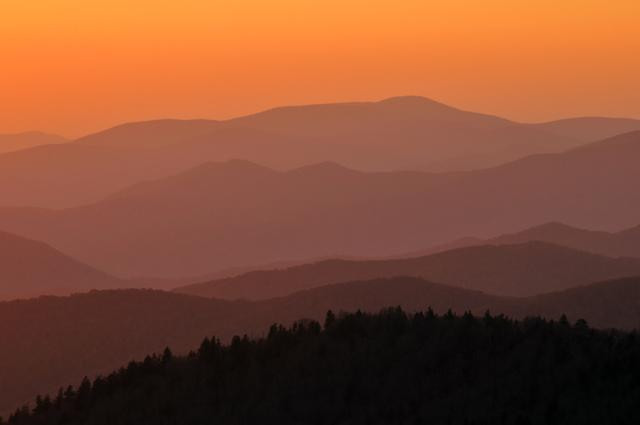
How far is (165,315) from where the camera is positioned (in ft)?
337

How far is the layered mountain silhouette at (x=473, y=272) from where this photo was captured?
13462 cm

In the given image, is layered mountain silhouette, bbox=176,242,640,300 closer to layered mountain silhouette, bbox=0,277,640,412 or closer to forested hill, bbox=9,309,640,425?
layered mountain silhouette, bbox=0,277,640,412

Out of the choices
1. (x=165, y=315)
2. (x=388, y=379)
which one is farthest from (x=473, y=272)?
(x=388, y=379)

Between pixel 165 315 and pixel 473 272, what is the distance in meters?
51.0

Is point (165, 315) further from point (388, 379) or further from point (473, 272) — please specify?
point (388, 379)

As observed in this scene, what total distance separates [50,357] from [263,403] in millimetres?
63968

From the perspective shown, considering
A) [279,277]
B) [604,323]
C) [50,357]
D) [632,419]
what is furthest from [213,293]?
[632,419]

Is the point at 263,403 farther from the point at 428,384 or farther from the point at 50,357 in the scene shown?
the point at 50,357

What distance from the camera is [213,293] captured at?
146125 millimetres

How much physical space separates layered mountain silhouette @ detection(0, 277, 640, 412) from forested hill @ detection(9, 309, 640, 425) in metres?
45.7

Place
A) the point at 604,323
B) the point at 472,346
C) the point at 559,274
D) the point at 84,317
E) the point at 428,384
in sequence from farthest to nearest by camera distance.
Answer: the point at 559,274
the point at 84,317
the point at 604,323
the point at 472,346
the point at 428,384

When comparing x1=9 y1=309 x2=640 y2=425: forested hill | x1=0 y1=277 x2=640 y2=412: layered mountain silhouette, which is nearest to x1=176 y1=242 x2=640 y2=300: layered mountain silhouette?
x1=0 y1=277 x2=640 y2=412: layered mountain silhouette

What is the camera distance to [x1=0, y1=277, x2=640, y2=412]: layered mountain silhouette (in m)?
89.0

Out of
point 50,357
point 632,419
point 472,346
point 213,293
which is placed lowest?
point 632,419
